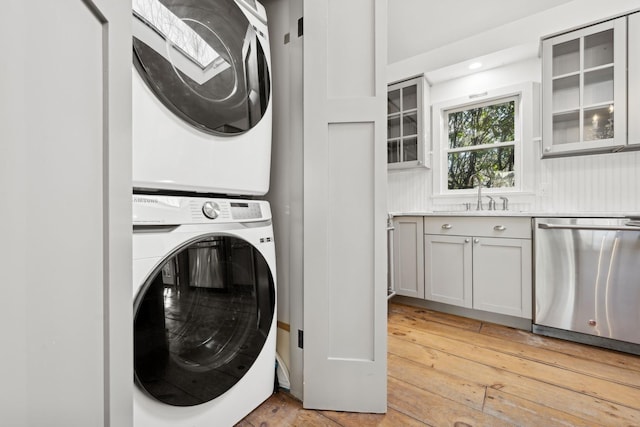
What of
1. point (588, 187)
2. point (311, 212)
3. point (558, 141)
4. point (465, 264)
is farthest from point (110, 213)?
point (588, 187)

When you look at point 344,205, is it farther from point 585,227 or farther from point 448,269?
point 585,227

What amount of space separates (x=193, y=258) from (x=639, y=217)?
2.45 metres

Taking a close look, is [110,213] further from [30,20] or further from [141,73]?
[141,73]

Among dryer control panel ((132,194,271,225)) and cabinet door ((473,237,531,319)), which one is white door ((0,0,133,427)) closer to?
dryer control panel ((132,194,271,225))

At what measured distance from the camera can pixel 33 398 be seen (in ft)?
0.81

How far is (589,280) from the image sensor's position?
1777 millimetres

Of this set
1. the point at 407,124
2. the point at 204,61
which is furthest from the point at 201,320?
the point at 407,124

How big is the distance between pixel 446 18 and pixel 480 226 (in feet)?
5.65

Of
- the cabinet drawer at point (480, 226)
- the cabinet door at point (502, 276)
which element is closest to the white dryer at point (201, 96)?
the cabinet drawer at point (480, 226)

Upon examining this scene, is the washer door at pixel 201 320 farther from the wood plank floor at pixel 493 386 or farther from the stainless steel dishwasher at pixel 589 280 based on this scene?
the stainless steel dishwasher at pixel 589 280

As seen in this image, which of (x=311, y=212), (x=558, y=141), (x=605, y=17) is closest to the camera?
(x=311, y=212)

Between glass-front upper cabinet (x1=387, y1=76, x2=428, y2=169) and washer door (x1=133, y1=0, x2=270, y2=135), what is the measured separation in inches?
86.0

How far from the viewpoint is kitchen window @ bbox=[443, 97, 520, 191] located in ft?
8.74

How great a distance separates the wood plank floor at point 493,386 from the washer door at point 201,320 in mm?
339
